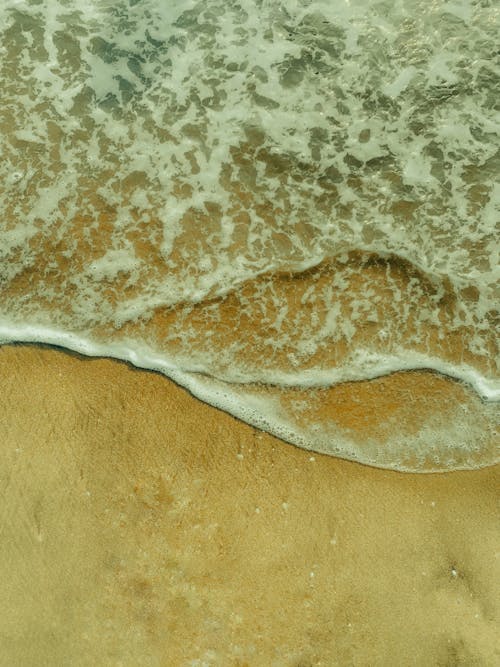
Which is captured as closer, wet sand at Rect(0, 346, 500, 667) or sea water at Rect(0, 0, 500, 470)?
wet sand at Rect(0, 346, 500, 667)

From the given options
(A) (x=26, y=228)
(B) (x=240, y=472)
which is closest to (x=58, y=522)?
(B) (x=240, y=472)

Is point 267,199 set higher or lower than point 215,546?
higher

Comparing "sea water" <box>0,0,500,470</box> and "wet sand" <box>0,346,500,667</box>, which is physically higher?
"sea water" <box>0,0,500,470</box>

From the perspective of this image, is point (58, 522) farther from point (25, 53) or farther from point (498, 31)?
point (498, 31)

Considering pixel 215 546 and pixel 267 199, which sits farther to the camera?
pixel 267 199
